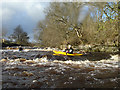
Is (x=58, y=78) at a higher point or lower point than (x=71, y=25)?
lower

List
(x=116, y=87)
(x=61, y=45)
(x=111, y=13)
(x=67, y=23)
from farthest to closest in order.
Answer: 1. (x=61, y=45)
2. (x=67, y=23)
3. (x=111, y=13)
4. (x=116, y=87)

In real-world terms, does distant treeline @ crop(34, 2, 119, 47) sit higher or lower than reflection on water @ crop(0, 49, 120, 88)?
higher

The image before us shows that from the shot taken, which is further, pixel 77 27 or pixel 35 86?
pixel 77 27

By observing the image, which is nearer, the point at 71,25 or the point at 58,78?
the point at 58,78

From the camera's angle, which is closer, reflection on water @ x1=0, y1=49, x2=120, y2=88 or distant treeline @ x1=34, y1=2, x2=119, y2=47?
reflection on water @ x1=0, y1=49, x2=120, y2=88

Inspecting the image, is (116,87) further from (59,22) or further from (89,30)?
(59,22)

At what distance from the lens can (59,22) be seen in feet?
68.3

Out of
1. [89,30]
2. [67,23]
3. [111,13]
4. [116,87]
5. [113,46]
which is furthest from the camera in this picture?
[67,23]

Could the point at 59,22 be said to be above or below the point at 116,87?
above

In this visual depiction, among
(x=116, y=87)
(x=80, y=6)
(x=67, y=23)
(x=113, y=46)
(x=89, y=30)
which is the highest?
(x=80, y=6)

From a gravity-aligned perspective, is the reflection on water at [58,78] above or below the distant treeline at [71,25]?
below

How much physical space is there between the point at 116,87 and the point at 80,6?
57.0 ft

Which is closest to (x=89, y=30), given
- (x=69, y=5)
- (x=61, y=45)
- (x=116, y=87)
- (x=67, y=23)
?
(x=67, y=23)

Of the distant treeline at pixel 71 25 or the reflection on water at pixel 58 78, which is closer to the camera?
the reflection on water at pixel 58 78
